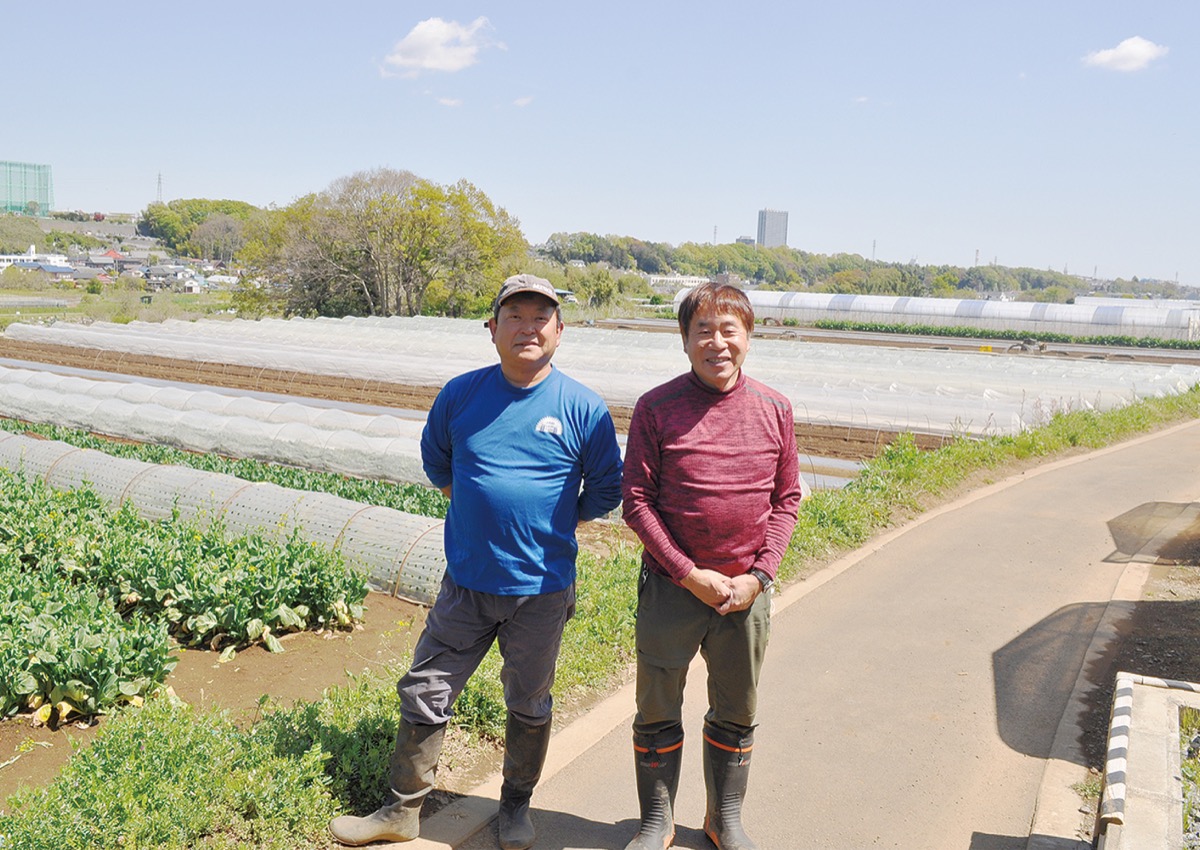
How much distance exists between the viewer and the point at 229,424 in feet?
38.0

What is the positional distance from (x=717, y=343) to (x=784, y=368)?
58.1 ft

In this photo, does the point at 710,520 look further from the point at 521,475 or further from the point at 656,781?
the point at 656,781

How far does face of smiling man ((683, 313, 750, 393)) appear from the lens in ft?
9.91

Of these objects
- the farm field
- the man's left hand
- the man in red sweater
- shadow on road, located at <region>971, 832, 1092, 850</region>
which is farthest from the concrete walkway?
the farm field

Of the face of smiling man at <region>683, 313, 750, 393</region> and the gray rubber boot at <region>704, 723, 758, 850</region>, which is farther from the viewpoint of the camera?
the gray rubber boot at <region>704, 723, 758, 850</region>

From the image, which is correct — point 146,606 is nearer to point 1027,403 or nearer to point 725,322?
point 725,322

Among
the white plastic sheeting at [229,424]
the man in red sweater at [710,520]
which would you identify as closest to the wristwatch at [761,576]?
the man in red sweater at [710,520]

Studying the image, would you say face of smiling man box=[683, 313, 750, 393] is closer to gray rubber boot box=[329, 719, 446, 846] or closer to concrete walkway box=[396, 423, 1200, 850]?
gray rubber boot box=[329, 719, 446, 846]

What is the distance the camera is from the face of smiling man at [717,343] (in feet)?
9.91

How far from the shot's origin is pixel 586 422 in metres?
3.20

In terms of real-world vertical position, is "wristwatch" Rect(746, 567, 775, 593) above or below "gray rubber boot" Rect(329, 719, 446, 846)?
above

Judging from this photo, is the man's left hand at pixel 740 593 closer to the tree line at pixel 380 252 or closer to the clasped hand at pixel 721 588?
the clasped hand at pixel 721 588

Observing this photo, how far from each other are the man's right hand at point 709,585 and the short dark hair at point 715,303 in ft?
2.54

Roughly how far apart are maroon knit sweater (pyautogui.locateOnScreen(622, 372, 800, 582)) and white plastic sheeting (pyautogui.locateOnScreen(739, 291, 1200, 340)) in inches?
1811
